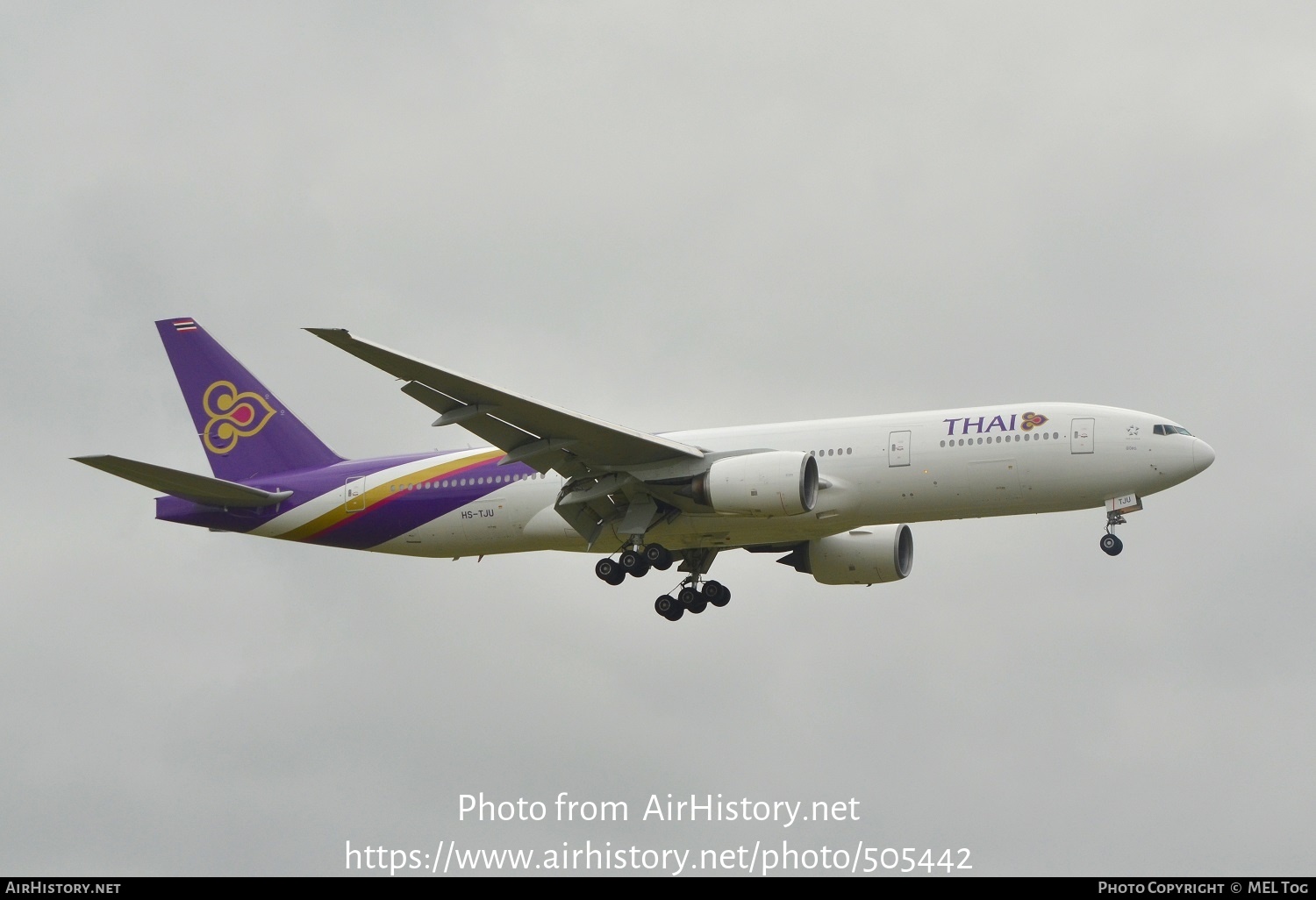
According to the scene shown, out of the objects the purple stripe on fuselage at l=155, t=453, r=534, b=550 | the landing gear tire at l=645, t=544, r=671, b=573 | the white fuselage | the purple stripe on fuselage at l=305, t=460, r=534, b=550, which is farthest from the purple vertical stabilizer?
the white fuselage

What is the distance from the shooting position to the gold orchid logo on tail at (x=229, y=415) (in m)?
47.1

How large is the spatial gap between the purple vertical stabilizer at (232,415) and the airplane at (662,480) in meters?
0.06

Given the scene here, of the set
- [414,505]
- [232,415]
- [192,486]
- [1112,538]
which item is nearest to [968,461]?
[1112,538]

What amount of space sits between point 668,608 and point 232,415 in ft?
45.1

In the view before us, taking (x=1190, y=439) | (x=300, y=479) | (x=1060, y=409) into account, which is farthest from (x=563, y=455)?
(x=1190, y=439)

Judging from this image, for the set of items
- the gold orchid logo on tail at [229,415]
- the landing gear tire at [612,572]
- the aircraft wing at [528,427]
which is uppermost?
the gold orchid logo on tail at [229,415]

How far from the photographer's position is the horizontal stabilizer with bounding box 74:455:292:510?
4044cm

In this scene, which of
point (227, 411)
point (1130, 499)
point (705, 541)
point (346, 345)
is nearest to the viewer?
point (346, 345)

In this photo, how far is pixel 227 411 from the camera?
47500 millimetres

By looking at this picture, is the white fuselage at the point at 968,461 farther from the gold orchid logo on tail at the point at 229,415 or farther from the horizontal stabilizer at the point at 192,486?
the gold orchid logo on tail at the point at 229,415

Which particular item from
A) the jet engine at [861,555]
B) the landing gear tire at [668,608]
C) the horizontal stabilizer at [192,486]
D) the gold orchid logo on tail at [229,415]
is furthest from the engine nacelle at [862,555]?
the gold orchid logo on tail at [229,415]

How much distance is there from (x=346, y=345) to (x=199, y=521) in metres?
12.4

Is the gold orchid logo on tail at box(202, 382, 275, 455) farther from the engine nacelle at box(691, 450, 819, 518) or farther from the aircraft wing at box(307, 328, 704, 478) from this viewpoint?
the engine nacelle at box(691, 450, 819, 518)

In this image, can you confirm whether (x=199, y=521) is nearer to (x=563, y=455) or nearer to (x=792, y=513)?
(x=563, y=455)
